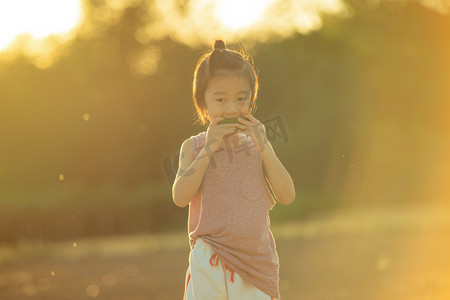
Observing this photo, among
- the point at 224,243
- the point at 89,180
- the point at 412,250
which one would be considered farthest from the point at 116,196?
the point at 224,243

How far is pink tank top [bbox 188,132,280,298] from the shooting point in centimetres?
347

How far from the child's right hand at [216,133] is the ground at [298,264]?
438 centimetres

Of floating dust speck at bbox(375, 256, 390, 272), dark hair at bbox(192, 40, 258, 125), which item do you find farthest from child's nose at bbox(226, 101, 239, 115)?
floating dust speck at bbox(375, 256, 390, 272)

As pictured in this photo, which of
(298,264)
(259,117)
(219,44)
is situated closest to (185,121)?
(259,117)

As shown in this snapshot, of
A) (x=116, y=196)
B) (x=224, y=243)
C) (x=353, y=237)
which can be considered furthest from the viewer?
(x=116, y=196)

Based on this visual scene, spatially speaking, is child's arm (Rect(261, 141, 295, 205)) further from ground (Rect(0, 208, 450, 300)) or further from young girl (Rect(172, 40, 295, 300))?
ground (Rect(0, 208, 450, 300))

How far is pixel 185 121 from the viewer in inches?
677

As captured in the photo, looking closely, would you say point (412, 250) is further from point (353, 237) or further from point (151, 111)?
point (151, 111)

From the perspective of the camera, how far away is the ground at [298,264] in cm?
823

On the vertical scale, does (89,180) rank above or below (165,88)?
below

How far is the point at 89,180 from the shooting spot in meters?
17.1

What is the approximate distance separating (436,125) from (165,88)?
718cm

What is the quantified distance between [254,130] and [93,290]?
19.2ft

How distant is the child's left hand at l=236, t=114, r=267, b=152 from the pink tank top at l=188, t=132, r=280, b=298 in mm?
69
